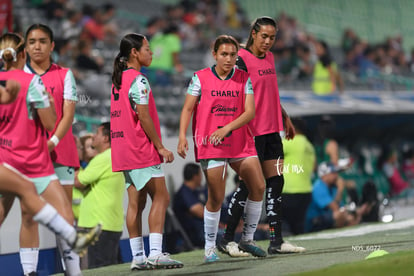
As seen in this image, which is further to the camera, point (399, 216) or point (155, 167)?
point (399, 216)

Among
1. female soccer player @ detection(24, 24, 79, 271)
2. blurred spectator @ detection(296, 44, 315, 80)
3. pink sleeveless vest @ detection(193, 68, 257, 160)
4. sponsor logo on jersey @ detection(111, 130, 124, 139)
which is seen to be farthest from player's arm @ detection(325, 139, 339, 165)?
blurred spectator @ detection(296, 44, 315, 80)

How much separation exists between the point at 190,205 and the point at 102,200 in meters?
1.88

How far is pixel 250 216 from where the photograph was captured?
8.27 m

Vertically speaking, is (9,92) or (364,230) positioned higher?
(9,92)

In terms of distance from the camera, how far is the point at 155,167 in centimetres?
764

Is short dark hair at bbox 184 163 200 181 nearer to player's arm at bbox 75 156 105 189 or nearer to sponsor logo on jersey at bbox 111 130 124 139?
player's arm at bbox 75 156 105 189

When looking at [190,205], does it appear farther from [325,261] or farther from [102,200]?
[325,261]

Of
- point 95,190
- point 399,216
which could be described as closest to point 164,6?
point 399,216

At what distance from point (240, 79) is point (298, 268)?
1726 mm

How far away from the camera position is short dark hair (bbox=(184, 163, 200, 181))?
442 inches

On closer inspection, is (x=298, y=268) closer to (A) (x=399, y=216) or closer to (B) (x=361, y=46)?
(A) (x=399, y=216)

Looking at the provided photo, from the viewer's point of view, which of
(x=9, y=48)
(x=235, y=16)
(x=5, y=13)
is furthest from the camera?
(x=235, y=16)

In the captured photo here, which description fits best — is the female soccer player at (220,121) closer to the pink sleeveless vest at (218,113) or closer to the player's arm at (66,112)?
the pink sleeveless vest at (218,113)

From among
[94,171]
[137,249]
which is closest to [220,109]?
[137,249]
